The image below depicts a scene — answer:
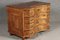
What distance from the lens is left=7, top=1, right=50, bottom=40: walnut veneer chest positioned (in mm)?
3250

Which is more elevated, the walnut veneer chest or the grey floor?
the walnut veneer chest

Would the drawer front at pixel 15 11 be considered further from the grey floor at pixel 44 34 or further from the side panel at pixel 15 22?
the grey floor at pixel 44 34

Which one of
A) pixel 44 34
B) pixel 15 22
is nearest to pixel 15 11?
pixel 15 22

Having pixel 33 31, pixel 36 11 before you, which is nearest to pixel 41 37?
pixel 33 31

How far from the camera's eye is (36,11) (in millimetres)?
3408

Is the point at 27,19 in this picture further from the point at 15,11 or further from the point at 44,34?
the point at 44,34

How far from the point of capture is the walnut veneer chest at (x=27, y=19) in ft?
10.7

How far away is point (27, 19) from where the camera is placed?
3268 mm

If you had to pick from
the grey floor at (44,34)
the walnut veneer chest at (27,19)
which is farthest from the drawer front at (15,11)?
the grey floor at (44,34)

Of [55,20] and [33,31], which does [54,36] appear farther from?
[55,20]

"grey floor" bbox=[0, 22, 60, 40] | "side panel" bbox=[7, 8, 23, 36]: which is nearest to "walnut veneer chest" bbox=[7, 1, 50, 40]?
"side panel" bbox=[7, 8, 23, 36]

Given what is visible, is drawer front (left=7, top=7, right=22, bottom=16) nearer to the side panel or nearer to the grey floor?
the side panel

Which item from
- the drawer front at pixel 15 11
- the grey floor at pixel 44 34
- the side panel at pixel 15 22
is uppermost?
the drawer front at pixel 15 11

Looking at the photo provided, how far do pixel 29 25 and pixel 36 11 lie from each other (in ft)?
0.99
